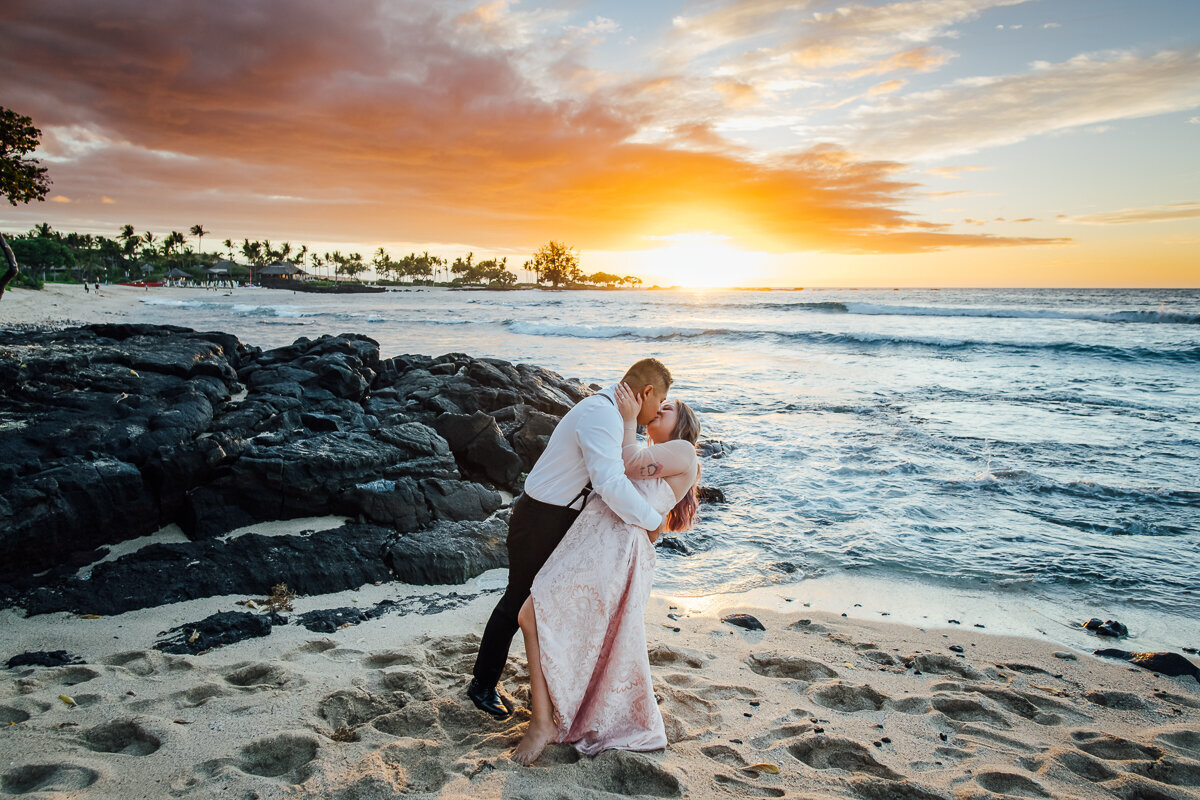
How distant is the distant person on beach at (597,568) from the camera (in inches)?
136

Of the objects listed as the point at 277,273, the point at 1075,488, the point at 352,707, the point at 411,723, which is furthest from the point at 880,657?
the point at 277,273

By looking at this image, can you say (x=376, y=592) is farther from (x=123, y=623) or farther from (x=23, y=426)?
(x=23, y=426)

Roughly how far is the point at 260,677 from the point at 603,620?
240 centimetres

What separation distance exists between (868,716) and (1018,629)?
2482mm

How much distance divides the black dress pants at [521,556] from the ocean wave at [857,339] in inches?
1206

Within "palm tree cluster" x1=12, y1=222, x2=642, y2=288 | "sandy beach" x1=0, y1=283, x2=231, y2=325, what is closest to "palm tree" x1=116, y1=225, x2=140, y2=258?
"palm tree cluster" x1=12, y1=222, x2=642, y2=288

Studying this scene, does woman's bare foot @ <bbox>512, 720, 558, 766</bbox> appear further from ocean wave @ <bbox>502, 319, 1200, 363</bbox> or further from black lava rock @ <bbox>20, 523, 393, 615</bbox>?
ocean wave @ <bbox>502, 319, 1200, 363</bbox>

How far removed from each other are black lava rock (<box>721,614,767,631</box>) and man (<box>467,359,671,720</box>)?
230 centimetres

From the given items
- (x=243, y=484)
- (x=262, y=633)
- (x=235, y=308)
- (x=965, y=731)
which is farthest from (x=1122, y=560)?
(x=235, y=308)

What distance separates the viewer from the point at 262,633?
4.78 m

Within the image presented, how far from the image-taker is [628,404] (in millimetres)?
3537

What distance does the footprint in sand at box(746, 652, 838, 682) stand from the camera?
15.0 feet

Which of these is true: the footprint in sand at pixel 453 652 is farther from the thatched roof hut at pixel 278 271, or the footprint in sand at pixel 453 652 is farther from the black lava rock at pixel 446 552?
the thatched roof hut at pixel 278 271

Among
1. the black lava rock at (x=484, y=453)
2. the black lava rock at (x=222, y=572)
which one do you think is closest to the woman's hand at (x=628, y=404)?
the black lava rock at (x=222, y=572)
